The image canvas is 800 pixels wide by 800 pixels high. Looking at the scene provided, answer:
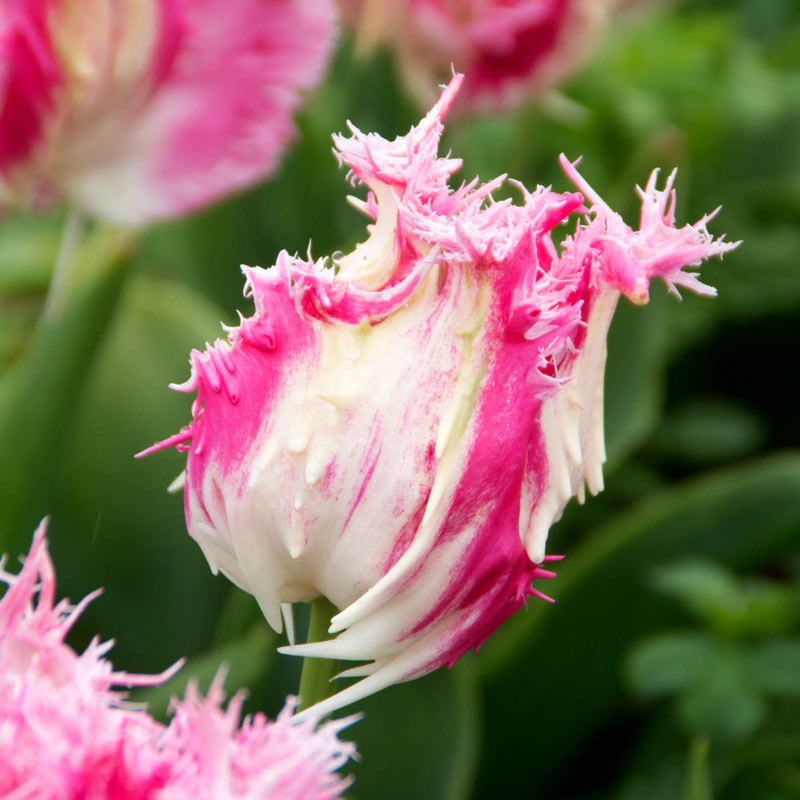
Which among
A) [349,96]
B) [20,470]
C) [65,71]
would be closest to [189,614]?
[20,470]

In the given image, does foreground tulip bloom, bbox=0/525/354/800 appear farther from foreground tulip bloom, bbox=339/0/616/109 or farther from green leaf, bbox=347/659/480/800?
foreground tulip bloom, bbox=339/0/616/109

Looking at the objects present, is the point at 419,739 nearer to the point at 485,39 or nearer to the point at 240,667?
the point at 240,667

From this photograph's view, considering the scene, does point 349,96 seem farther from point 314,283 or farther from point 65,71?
point 314,283

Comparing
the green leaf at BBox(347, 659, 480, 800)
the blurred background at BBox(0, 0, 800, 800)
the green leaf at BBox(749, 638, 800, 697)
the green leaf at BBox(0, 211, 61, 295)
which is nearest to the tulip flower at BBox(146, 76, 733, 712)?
the blurred background at BBox(0, 0, 800, 800)

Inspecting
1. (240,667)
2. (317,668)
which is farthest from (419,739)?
(317,668)

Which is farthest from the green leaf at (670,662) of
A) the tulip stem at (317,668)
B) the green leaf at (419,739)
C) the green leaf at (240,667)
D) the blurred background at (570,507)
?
the tulip stem at (317,668)
